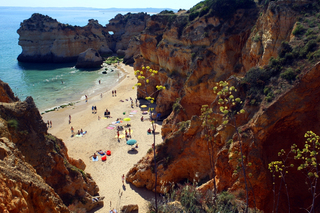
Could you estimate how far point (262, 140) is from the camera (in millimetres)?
11430

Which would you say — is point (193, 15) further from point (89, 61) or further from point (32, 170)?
point (89, 61)

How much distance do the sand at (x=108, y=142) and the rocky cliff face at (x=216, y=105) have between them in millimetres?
1406

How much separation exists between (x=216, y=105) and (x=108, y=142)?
1376cm

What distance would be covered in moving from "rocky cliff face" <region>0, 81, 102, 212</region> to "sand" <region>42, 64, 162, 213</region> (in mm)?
1542

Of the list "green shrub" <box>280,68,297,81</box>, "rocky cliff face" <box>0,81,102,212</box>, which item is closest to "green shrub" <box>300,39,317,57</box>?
"green shrub" <box>280,68,297,81</box>

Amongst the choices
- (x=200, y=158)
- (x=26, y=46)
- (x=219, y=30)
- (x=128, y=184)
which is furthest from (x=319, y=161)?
(x=26, y=46)

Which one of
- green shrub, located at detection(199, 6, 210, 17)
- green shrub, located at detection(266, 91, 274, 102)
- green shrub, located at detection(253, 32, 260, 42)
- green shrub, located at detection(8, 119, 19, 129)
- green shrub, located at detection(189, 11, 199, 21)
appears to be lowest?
green shrub, located at detection(8, 119, 19, 129)

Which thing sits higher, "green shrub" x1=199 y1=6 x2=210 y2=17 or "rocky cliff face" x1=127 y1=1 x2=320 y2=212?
"green shrub" x1=199 y1=6 x2=210 y2=17

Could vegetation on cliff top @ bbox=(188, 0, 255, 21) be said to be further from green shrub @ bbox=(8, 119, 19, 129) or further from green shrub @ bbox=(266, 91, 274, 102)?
green shrub @ bbox=(8, 119, 19, 129)

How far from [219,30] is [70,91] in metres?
31.2

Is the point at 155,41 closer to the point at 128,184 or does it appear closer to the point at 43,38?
the point at 128,184

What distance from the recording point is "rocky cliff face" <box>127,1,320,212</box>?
36.3ft

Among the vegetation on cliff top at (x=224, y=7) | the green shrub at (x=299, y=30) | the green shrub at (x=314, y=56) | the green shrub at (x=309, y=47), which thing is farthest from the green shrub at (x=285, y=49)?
the vegetation on cliff top at (x=224, y=7)

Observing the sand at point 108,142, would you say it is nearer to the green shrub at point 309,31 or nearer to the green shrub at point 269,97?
the green shrub at point 269,97
